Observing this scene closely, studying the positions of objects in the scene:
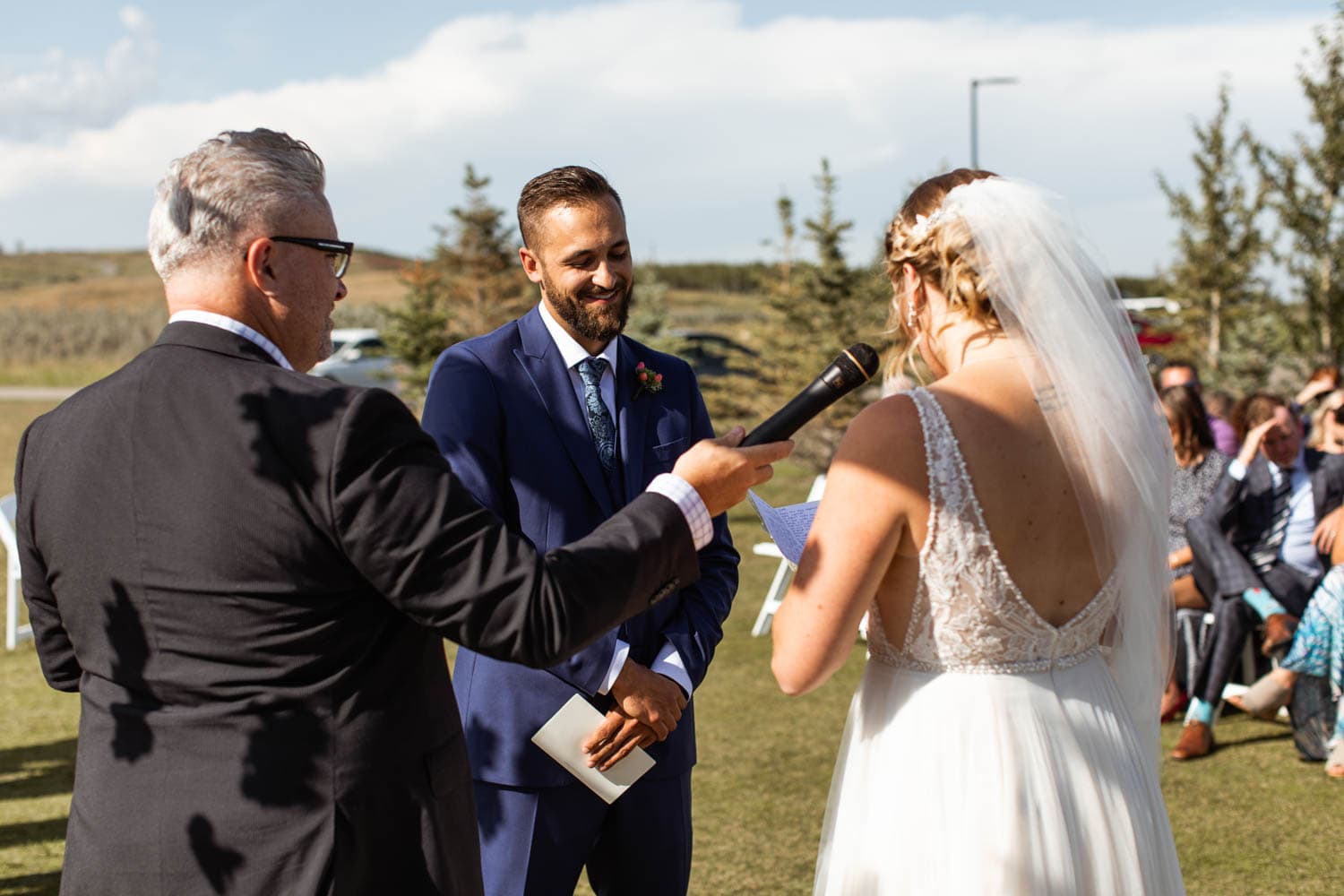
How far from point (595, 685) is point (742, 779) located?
3753 millimetres

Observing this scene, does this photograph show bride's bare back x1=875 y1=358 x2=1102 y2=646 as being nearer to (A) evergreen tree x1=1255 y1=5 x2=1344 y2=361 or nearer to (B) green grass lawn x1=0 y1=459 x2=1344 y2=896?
(B) green grass lawn x1=0 y1=459 x2=1344 y2=896

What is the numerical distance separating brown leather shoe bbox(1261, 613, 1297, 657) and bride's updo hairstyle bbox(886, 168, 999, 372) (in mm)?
5540

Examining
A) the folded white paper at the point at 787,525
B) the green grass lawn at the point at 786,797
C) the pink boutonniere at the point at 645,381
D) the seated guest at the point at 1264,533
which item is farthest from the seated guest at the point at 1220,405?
the folded white paper at the point at 787,525

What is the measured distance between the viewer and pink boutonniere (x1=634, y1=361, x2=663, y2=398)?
11.3 feet

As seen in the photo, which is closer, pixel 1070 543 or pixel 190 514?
pixel 190 514

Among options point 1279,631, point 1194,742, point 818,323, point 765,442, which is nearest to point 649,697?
point 765,442

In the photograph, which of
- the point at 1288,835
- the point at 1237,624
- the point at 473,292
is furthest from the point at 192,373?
the point at 473,292

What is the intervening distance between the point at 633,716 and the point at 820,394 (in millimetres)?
1081

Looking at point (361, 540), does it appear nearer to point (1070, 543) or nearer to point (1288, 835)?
point (1070, 543)

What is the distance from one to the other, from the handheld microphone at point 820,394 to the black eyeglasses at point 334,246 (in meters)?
0.85

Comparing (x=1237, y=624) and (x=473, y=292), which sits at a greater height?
(x=473, y=292)

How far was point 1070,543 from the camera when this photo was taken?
255 centimetres

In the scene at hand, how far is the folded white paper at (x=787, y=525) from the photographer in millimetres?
2707

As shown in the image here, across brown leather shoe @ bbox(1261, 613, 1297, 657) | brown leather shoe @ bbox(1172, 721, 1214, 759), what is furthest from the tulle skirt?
brown leather shoe @ bbox(1261, 613, 1297, 657)
